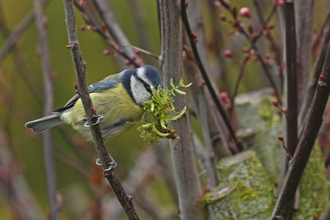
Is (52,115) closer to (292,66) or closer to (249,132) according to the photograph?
(249,132)

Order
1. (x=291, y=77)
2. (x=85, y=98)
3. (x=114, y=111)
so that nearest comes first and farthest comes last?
(x=85, y=98) < (x=291, y=77) < (x=114, y=111)

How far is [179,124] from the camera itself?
136cm

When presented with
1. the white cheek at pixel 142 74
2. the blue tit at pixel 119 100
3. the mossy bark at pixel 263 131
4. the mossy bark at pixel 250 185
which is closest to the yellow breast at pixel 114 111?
the blue tit at pixel 119 100

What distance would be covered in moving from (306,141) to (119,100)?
0.84 metres

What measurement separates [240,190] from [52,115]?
1040mm

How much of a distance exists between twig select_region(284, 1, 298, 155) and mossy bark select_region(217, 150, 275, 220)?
209mm

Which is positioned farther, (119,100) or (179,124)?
(119,100)

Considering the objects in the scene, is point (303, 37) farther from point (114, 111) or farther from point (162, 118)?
point (114, 111)

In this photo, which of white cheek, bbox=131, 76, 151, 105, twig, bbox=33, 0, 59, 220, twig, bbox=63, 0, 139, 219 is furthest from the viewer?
twig, bbox=33, 0, 59, 220

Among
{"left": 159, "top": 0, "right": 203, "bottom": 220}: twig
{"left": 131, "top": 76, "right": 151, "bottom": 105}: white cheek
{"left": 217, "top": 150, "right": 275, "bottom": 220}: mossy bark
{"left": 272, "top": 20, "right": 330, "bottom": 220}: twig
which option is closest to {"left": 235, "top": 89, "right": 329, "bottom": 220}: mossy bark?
{"left": 217, "top": 150, "right": 275, "bottom": 220}: mossy bark

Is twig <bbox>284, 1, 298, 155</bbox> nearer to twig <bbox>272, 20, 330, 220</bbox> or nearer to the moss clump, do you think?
twig <bbox>272, 20, 330, 220</bbox>

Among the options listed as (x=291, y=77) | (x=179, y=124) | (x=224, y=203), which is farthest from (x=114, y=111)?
(x=291, y=77)

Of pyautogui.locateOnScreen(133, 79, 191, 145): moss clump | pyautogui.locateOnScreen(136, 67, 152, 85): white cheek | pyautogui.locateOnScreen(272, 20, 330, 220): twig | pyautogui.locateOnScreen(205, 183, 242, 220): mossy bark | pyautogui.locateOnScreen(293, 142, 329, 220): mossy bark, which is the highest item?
pyautogui.locateOnScreen(136, 67, 152, 85): white cheek

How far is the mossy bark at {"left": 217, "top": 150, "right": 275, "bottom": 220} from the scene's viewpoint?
4.89 feet
